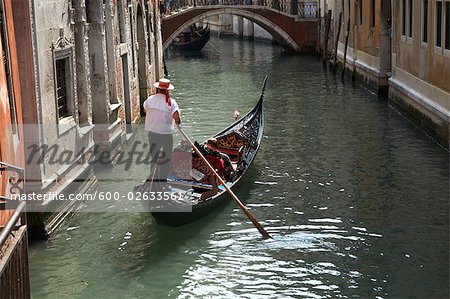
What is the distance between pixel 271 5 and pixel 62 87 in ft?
46.5

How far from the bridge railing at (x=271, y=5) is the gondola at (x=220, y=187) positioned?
419 inches

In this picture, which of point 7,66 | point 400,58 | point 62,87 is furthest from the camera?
point 400,58

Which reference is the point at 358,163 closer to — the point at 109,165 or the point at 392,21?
the point at 109,165

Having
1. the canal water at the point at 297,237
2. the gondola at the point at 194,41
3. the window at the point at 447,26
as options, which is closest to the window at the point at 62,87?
the canal water at the point at 297,237

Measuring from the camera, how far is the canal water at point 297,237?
3953 mm

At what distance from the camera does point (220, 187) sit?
5324 millimetres

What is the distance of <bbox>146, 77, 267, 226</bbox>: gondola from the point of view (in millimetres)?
4660

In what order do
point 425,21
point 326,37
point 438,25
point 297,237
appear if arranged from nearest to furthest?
point 297,237 < point 438,25 < point 425,21 < point 326,37

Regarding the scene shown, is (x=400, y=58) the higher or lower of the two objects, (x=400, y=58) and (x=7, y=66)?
the lower

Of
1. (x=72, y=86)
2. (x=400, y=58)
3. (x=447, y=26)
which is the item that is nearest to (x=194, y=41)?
(x=400, y=58)

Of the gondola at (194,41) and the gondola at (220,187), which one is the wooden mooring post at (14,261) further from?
the gondola at (194,41)

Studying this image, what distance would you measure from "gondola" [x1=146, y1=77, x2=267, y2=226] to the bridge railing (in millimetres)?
10631

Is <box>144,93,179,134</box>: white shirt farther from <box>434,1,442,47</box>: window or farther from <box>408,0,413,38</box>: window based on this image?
<box>408,0,413,38</box>: window

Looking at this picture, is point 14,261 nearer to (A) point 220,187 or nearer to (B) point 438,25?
(A) point 220,187
